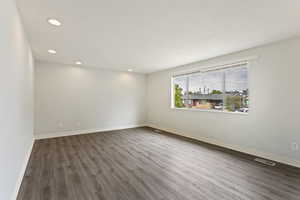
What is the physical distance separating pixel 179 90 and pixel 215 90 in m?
1.40

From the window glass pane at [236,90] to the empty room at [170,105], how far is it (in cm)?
2

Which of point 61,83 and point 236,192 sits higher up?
point 61,83

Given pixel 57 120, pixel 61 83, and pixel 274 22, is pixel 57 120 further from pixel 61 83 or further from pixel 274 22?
pixel 274 22

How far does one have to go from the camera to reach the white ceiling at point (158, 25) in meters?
1.80

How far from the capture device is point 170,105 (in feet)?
17.6

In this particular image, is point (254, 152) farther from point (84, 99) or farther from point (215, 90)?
point (84, 99)

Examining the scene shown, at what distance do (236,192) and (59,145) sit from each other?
396 cm

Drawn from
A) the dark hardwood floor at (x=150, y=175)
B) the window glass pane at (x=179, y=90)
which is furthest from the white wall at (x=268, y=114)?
the window glass pane at (x=179, y=90)

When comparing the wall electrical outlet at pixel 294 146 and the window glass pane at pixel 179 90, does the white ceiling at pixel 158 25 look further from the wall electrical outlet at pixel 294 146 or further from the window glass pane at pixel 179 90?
the wall electrical outlet at pixel 294 146

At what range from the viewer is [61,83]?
15.4 feet

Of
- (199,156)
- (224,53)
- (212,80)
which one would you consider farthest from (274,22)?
(199,156)

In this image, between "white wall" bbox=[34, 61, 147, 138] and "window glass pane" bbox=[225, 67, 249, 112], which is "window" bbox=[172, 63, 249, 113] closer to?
"window glass pane" bbox=[225, 67, 249, 112]

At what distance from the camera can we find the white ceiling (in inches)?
71.0

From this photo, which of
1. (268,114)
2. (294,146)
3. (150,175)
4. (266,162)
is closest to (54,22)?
(150,175)
